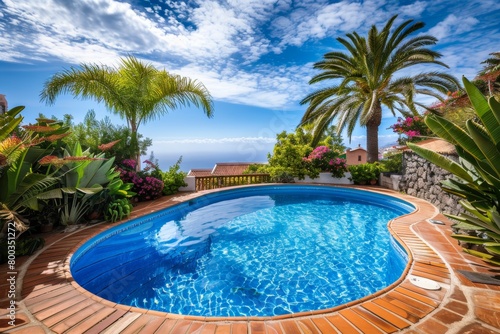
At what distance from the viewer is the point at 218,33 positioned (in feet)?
26.6

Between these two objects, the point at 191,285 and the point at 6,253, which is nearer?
the point at 6,253

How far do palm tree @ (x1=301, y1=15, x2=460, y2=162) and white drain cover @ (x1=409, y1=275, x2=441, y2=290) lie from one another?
7933mm

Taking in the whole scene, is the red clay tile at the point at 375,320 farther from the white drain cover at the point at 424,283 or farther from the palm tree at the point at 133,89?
the palm tree at the point at 133,89

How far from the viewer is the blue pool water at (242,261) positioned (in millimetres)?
2945

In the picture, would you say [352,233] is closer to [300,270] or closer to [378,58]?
[300,270]

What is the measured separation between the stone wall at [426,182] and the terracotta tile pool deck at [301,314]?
11.6ft

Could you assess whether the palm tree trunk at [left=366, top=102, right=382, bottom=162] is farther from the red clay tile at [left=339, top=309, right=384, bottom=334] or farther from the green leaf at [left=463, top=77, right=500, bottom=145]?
the red clay tile at [left=339, top=309, right=384, bottom=334]

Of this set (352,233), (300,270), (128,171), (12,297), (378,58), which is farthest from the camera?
(378,58)

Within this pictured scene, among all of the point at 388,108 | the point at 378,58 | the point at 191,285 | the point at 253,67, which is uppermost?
the point at 253,67

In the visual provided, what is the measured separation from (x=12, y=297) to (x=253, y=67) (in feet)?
49.9

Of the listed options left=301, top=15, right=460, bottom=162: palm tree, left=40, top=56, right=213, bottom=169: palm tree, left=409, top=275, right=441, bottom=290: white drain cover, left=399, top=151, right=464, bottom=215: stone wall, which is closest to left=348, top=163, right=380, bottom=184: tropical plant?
left=301, top=15, right=460, bottom=162: palm tree

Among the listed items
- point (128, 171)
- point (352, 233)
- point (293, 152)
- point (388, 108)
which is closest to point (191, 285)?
point (352, 233)

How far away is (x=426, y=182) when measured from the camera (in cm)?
730

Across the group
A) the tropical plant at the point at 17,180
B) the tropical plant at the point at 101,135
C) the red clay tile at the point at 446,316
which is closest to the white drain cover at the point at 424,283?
the red clay tile at the point at 446,316
